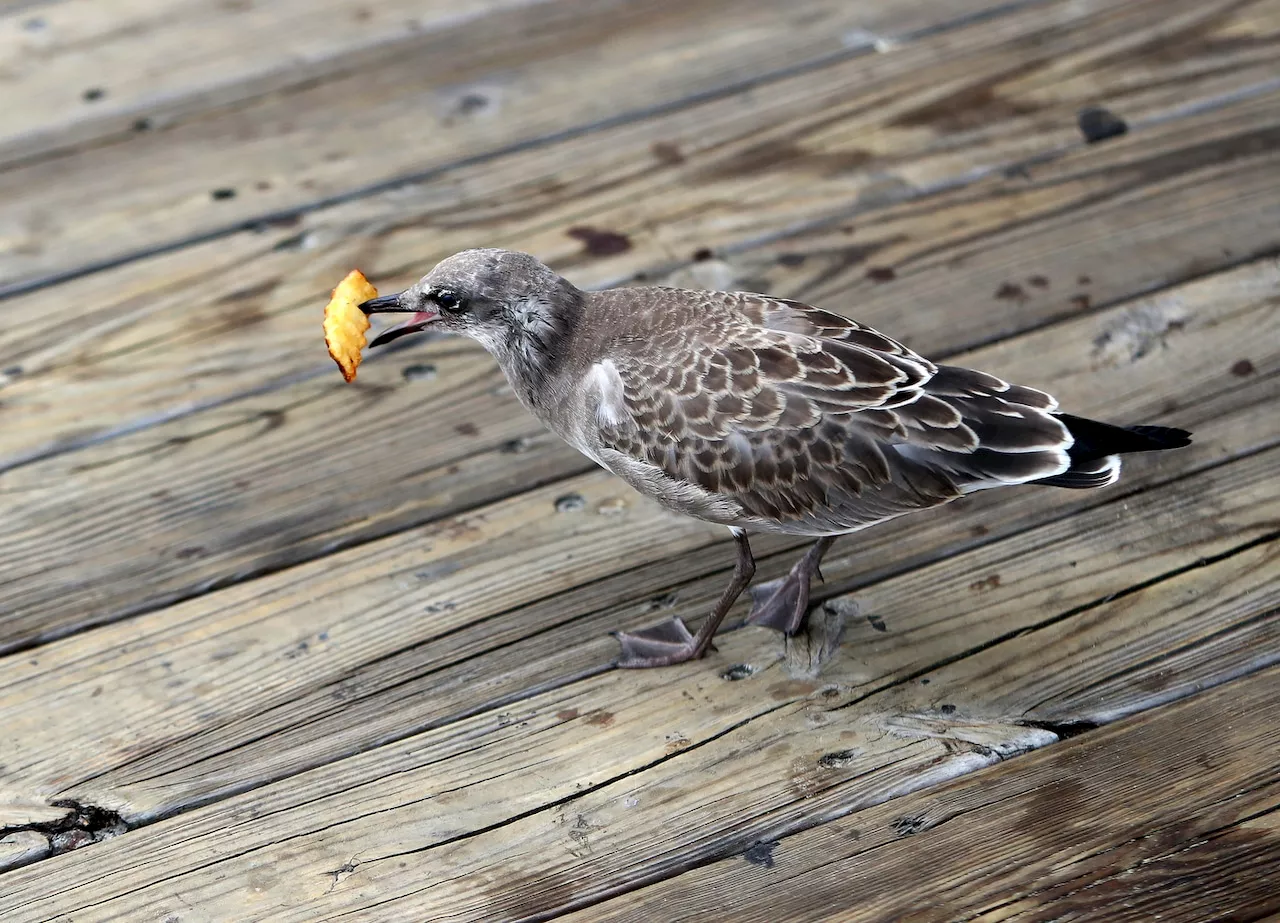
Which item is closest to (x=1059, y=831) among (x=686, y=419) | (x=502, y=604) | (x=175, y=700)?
(x=686, y=419)

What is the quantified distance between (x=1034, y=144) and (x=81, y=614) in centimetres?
264

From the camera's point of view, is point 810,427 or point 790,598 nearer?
point 810,427

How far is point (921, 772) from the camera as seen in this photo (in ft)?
7.47

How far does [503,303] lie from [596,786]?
3.09 ft

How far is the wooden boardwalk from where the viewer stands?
87.0 inches

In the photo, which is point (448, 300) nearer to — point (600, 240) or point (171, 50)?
point (600, 240)

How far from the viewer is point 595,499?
2.84 meters

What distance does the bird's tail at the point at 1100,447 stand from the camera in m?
2.27

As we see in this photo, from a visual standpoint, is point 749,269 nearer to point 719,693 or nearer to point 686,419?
point 686,419

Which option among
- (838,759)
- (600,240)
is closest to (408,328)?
(600,240)

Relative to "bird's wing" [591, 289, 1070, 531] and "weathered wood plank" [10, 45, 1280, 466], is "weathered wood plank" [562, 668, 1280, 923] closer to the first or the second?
"bird's wing" [591, 289, 1070, 531]

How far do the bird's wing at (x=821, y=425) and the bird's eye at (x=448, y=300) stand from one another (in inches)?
15.8

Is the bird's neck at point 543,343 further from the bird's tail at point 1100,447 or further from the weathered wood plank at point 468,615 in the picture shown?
the bird's tail at point 1100,447

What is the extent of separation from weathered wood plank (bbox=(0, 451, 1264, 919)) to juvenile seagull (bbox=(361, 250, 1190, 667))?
151 mm
